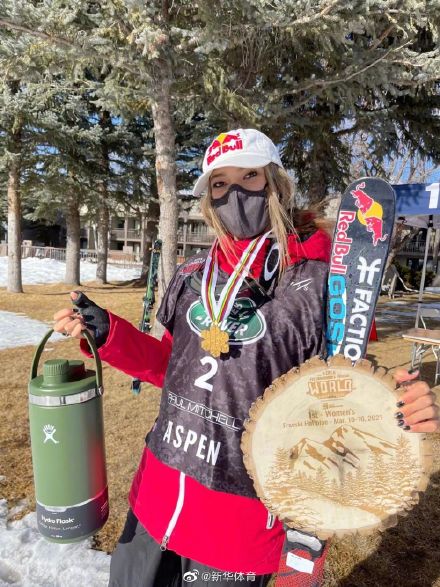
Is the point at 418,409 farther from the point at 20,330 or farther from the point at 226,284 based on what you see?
the point at 20,330

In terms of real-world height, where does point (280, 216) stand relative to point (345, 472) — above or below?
above

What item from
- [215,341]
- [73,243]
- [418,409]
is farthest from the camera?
[73,243]

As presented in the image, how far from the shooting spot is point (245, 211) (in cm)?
147

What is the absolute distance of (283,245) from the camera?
4.43ft

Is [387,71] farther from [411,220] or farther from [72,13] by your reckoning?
[72,13]

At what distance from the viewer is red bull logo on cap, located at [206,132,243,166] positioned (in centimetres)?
142

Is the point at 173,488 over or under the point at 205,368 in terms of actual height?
under

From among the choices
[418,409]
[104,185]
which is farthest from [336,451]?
[104,185]

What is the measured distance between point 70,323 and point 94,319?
8 centimetres

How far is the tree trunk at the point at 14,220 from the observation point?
509 inches

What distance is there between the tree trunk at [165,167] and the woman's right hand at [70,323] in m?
4.64

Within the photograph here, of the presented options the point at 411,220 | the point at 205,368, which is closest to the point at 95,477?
the point at 205,368

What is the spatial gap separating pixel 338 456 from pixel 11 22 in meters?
6.24

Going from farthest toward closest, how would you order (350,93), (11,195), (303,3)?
(11,195) < (350,93) < (303,3)
